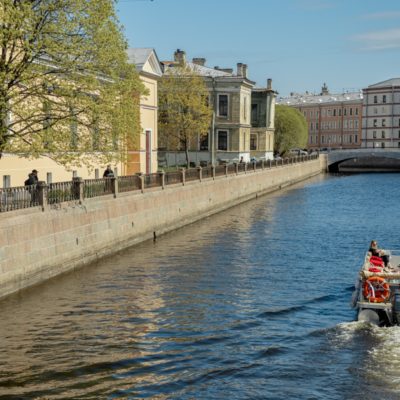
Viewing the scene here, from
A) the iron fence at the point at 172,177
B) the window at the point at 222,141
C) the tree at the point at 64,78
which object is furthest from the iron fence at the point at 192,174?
the window at the point at 222,141

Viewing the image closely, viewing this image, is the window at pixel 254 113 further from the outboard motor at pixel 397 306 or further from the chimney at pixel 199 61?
the outboard motor at pixel 397 306

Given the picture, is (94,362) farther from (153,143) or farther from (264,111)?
(264,111)

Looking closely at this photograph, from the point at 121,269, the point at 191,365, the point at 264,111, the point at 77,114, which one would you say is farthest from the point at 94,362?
the point at 264,111

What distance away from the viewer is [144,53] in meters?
50.0

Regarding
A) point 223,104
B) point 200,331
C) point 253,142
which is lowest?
point 200,331

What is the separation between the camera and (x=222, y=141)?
73.9 m

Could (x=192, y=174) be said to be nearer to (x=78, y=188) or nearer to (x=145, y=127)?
(x=145, y=127)

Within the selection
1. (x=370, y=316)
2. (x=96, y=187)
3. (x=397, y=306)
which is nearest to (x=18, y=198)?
(x=96, y=187)

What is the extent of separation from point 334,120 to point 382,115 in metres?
11.0

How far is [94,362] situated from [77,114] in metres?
11.9

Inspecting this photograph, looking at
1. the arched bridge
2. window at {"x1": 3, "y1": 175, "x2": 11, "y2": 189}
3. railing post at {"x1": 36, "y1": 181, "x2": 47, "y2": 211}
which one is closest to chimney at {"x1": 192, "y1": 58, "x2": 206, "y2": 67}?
the arched bridge

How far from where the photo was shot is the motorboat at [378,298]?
1769 cm

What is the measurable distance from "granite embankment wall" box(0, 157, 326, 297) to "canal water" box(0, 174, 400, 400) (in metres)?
0.64

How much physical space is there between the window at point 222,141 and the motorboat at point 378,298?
182 feet
